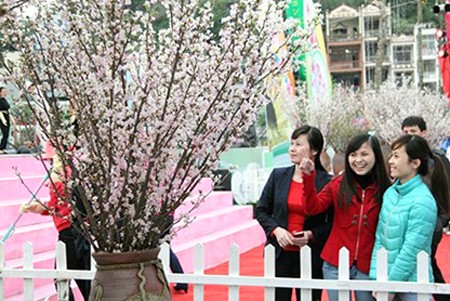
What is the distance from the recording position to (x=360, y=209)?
15.2 feet

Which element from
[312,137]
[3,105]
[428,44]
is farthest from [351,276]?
[428,44]

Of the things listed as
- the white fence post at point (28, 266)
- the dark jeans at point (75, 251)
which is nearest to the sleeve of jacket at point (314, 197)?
the white fence post at point (28, 266)

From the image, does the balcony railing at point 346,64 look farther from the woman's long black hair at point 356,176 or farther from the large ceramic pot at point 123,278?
the large ceramic pot at point 123,278

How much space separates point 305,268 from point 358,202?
48cm

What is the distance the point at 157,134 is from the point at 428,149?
189 centimetres

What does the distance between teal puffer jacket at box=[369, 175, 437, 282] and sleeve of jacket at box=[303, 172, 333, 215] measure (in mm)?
387

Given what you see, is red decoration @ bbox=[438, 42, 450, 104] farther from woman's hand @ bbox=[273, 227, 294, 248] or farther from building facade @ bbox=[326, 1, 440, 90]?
building facade @ bbox=[326, 1, 440, 90]

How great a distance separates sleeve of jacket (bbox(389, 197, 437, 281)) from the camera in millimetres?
4207

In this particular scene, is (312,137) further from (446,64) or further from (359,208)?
(446,64)

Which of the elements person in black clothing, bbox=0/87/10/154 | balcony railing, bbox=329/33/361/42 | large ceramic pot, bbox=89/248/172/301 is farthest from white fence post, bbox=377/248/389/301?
balcony railing, bbox=329/33/361/42

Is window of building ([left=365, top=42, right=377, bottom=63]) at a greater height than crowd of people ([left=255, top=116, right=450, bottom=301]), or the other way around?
crowd of people ([left=255, top=116, right=450, bottom=301])

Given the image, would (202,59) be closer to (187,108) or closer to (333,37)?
(187,108)

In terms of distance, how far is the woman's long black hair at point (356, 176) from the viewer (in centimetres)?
462

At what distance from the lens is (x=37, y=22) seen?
Result: 3.15 m
